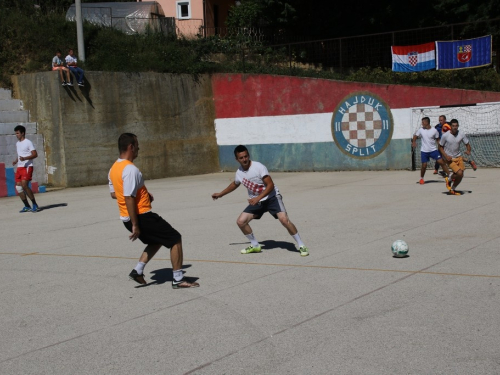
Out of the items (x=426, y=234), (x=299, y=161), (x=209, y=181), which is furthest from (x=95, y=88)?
(x=426, y=234)

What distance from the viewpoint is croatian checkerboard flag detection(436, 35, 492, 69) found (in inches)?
877

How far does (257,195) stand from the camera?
9.15 meters

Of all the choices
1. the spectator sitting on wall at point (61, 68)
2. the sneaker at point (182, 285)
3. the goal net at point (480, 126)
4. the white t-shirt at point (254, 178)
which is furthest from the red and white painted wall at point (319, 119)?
the sneaker at point (182, 285)

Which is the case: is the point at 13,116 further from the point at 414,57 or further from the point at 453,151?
the point at 453,151

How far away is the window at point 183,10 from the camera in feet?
127

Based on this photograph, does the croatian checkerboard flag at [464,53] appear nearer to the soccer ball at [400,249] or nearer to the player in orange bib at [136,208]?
the soccer ball at [400,249]

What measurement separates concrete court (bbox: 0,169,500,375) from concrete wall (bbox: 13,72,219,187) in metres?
9.17

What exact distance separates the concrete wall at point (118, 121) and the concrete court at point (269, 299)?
361 inches

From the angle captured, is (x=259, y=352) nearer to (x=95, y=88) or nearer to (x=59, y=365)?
(x=59, y=365)

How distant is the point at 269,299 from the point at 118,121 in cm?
1748

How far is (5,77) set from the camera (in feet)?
74.8

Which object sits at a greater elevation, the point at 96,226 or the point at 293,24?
the point at 293,24

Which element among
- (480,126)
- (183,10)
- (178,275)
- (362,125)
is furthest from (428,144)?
(183,10)

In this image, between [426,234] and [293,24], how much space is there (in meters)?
23.7
